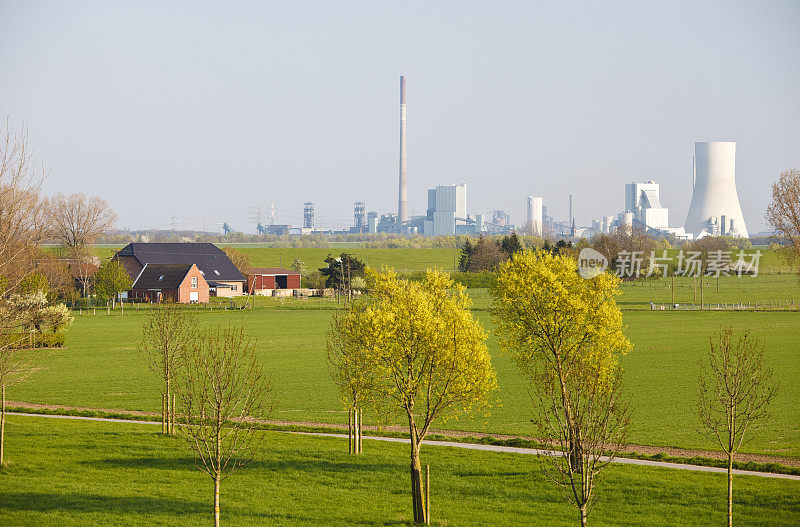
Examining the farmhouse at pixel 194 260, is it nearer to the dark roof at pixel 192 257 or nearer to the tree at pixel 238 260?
the dark roof at pixel 192 257

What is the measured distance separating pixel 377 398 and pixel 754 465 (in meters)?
11.3

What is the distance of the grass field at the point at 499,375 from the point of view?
2820 centimetres

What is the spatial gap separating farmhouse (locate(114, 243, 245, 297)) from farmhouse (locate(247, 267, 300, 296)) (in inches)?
63.2

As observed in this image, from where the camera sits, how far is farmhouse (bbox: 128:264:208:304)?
90250 mm

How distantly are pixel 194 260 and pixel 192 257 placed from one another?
976 millimetres

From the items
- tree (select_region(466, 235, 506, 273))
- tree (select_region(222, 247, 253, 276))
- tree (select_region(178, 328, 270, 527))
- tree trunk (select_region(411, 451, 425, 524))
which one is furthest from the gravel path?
tree (select_region(466, 235, 506, 273))

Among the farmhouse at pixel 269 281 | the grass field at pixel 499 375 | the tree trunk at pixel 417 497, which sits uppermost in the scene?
the farmhouse at pixel 269 281

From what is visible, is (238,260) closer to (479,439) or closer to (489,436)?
(489,436)

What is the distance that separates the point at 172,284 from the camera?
90188mm

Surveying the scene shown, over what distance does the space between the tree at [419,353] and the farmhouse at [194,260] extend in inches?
3176

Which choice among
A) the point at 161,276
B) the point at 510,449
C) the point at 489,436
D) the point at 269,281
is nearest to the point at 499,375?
the point at 489,436

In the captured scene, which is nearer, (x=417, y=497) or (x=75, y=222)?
(x=417, y=497)

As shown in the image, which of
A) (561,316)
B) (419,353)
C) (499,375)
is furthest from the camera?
(499,375)

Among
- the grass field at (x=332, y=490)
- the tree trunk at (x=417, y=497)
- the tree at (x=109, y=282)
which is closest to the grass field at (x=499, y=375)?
the grass field at (x=332, y=490)
